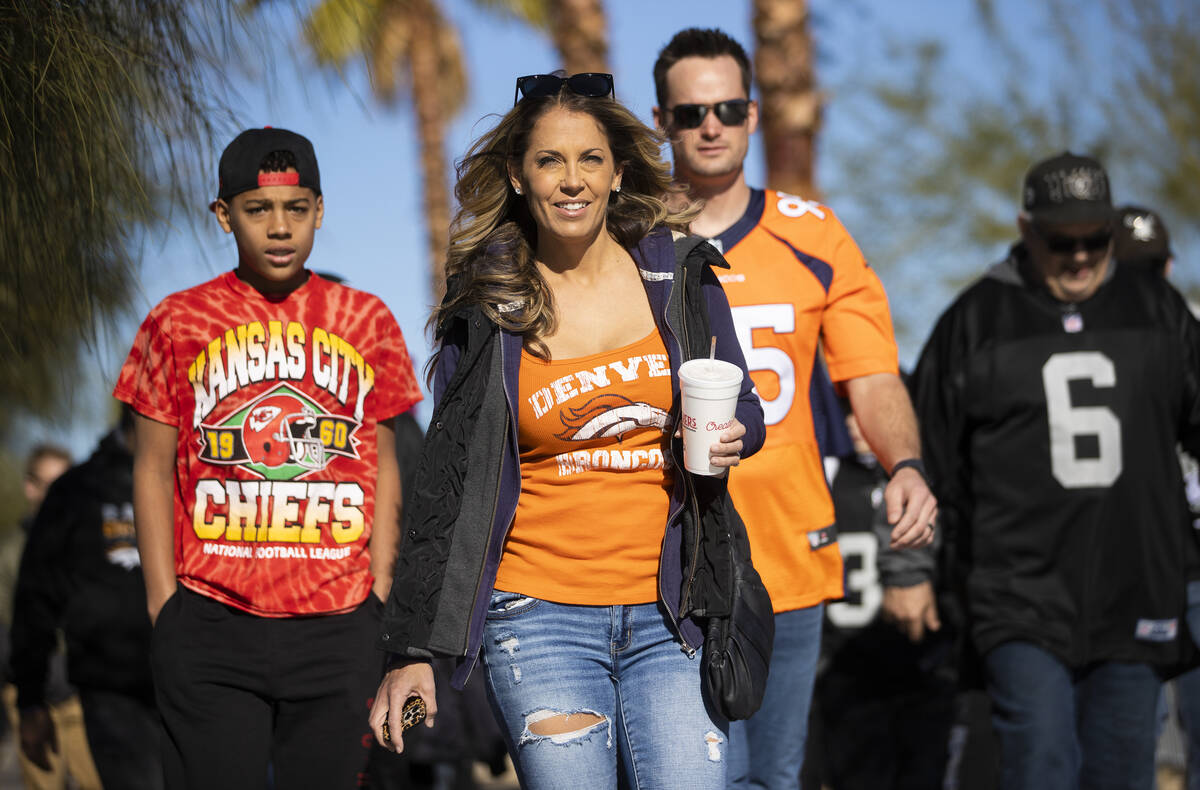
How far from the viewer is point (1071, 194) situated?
506 cm

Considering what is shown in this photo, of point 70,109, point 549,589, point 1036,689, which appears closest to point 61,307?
point 70,109

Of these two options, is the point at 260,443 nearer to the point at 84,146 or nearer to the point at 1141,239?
the point at 84,146

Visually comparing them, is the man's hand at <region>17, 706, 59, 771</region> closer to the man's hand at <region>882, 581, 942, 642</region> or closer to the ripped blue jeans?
the ripped blue jeans

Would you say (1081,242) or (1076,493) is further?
(1081,242)

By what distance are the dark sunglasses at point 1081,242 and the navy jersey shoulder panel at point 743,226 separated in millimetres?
1240

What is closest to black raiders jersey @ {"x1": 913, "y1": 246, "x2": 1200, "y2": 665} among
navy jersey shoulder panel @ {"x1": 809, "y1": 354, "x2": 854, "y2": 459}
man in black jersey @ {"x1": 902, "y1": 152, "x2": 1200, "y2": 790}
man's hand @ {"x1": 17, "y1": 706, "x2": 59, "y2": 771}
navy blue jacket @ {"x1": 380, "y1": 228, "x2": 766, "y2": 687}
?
man in black jersey @ {"x1": 902, "y1": 152, "x2": 1200, "y2": 790}

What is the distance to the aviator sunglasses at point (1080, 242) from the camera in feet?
16.6

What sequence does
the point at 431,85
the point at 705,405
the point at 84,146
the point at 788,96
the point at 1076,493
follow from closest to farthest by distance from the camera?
the point at 705,405, the point at 84,146, the point at 1076,493, the point at 788,96, the point at 431,85

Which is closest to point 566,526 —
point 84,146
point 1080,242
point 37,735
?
point 84,146

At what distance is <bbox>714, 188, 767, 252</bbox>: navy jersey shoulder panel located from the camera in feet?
14.7

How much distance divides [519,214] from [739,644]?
1.33 metres

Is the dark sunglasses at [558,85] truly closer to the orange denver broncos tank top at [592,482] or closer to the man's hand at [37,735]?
the orange denver broncos tank top at [592,482]

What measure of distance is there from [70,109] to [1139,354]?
3629 mm

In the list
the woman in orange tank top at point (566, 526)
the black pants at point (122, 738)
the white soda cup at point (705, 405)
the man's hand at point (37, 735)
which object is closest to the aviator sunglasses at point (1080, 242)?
the woman in orange tank top at point (566, 526)
